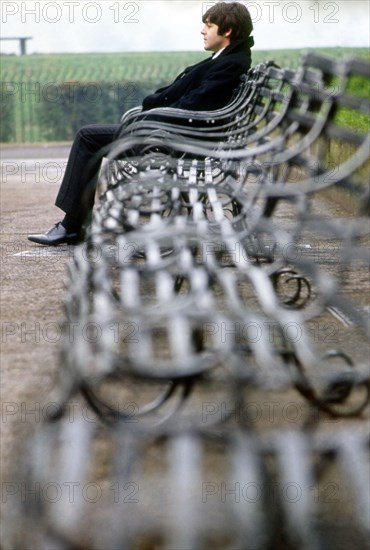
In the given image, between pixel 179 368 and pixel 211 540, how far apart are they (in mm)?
402

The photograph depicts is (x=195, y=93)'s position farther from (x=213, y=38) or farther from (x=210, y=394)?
(x=210, y=394)

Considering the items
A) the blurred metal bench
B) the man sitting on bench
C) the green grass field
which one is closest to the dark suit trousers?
the man sitting on bench

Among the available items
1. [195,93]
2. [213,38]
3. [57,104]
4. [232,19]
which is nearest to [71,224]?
[195,93]

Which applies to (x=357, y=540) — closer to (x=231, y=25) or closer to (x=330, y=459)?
(x=330, y=459)

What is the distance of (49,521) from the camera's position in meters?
2.56

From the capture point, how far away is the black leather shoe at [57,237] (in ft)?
24.0

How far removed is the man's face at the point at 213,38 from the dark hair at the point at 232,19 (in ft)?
0.07

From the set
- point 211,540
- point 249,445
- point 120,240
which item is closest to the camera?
point 249,445

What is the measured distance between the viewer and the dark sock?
7.23 meters

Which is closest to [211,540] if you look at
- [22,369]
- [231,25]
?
[22,369]

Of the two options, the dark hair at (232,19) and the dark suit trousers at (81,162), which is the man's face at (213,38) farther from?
the dark suit trousers at (81,162)

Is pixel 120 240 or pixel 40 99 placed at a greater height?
Result: pixel 120 240

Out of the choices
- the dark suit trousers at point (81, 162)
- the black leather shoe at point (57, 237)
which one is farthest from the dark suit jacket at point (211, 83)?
the black leather shoe at point (57, 237)

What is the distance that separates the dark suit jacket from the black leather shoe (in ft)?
2.79
